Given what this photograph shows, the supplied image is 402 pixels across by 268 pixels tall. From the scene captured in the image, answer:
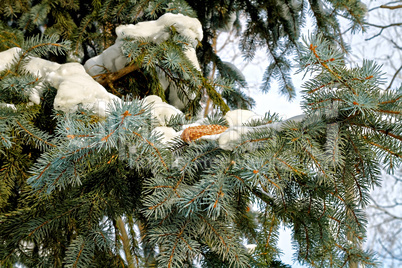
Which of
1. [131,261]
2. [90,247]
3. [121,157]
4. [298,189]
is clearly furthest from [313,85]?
[131,261]

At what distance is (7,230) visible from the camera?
80cm

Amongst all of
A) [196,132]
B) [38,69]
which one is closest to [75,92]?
[38,69]

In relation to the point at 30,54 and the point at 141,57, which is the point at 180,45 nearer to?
the point at 141,57

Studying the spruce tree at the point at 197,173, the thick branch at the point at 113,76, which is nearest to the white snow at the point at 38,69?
the spruce tree at the point at 197,173

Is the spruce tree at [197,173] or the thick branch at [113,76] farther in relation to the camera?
the thick branch at [113,76]

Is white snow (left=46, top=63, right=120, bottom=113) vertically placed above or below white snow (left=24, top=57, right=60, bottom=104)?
above

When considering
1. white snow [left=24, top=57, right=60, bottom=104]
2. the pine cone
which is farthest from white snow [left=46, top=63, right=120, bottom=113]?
the pine cone

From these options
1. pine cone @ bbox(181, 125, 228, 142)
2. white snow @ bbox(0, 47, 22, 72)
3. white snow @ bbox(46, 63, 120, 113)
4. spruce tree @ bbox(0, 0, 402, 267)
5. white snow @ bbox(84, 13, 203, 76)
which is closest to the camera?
spruce tree @ bbox(0, 0, 402, 267)

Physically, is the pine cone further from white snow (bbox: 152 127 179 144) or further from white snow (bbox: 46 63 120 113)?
white snow (bbox: 46 63 120 113)

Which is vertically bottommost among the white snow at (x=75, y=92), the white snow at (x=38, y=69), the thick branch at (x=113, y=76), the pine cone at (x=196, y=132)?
the white snow at (x=38, y=69)

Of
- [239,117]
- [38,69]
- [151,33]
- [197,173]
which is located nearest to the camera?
[197,173]

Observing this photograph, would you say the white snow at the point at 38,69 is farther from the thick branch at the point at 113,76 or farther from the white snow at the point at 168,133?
the white snow at the point at 168,133

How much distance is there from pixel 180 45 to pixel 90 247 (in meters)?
0.62

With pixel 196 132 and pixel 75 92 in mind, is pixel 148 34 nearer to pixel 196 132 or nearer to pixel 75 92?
pixel 75 92
